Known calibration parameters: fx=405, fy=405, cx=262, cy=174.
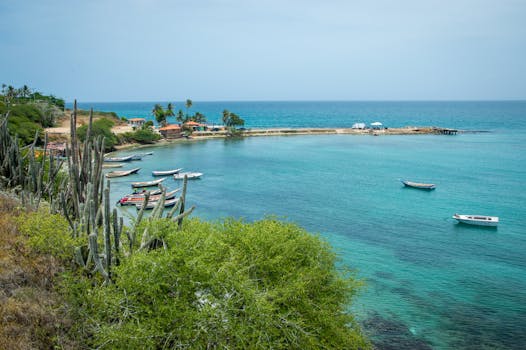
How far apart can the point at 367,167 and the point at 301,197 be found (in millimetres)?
25651

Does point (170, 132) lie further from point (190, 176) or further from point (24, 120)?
point (190, 176)

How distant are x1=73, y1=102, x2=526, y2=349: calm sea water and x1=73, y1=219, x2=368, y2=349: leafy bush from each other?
29.1 ft

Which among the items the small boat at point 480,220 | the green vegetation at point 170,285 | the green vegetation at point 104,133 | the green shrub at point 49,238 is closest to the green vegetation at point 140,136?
the green vegetation at point 104,133

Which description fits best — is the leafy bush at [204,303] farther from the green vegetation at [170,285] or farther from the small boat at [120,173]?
the small boat at [120,173]

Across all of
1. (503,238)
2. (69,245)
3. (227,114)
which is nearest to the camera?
(69,245)

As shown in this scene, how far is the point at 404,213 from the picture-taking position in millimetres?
47281

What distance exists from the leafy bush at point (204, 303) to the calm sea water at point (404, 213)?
8880 mm

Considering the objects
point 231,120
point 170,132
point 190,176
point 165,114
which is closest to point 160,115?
point 165,114

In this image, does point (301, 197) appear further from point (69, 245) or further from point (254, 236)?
point (69, 245)

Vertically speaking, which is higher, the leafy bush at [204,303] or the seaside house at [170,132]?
the seaside house at [170,132]

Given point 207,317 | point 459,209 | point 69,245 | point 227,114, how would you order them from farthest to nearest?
point 227,114, point 459,209, point 69,245, point 207,317

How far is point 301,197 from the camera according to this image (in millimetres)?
53406

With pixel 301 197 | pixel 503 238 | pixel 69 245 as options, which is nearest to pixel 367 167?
pixel 301 197

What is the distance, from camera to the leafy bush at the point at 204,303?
13250mm
